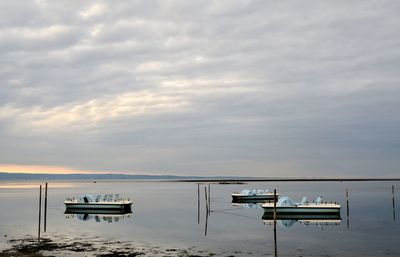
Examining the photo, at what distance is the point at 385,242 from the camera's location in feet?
133

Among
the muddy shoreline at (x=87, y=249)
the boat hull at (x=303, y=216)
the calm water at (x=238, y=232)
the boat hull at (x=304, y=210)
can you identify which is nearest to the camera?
the muddy shoreline at (x=87, y=249)

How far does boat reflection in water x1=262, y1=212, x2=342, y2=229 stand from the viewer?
5556 centimetres

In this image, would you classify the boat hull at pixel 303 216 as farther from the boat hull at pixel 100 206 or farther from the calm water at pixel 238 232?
the boat hull at pixel 100 206

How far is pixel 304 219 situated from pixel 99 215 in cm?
2919

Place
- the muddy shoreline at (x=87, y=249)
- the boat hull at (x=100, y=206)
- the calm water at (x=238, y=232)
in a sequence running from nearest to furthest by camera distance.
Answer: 1. the muddy shoreline at (x=87, y=249)
2. the calm water at (x=238, y=232)
3. the boat hull at (x=100, y=206)

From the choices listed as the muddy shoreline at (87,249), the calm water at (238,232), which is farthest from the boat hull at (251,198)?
the muddy shoreline at (87,249)

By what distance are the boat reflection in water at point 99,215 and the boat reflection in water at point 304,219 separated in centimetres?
A: 1979

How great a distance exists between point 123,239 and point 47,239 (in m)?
6.56

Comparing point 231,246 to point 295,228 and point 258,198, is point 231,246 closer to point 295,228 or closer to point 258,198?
point 295,228

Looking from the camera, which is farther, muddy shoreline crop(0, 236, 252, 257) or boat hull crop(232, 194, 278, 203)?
boat hull crop(232, 194, 278, 203)

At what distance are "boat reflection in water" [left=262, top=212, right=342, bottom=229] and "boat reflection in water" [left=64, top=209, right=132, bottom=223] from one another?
19791mm

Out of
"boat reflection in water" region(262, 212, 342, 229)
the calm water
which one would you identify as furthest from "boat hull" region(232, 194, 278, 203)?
"boat reflection in water" region(262, 212, 342, 229)

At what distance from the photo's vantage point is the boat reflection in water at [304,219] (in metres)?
55.6

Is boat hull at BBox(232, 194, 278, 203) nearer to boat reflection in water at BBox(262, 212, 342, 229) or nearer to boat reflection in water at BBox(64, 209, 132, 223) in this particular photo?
boat reflection in water at BBox(64, 209, 132, 223)
